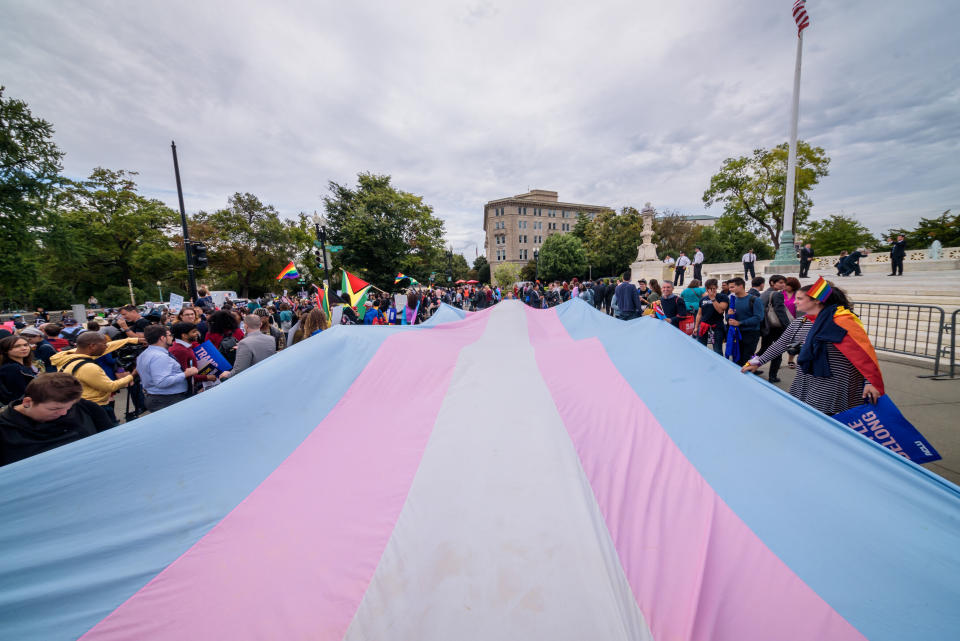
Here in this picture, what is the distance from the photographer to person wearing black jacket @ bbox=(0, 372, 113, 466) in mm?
2082

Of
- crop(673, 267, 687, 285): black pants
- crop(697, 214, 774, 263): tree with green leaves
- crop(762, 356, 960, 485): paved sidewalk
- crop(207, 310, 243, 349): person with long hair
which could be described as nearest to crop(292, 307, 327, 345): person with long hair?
crop(207, 310, 243, 349): person with long hair

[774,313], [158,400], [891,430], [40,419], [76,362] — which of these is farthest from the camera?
[774,313]

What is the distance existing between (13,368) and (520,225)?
2519 inches

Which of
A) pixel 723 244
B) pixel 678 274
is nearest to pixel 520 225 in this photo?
pixel 723 244

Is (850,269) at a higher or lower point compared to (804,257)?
lower

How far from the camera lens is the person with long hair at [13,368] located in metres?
3.77

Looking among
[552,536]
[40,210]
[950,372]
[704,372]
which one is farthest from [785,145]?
[40,210]

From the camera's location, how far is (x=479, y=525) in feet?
5.65

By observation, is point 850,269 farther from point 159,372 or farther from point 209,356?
point 159,372

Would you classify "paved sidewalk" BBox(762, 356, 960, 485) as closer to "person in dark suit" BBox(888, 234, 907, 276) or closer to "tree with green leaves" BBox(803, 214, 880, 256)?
"person in dark suit" BBox(888, 234, 907, 276)

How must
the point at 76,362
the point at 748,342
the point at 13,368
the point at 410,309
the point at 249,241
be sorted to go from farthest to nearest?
the point at 249,241
the point at 410,309
the point at 748,342
the point at 13,368
the point at 76,362

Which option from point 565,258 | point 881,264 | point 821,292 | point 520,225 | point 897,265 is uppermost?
point 520,225

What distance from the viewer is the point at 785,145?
97.6 feet

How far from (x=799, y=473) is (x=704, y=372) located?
1022 millimetres
